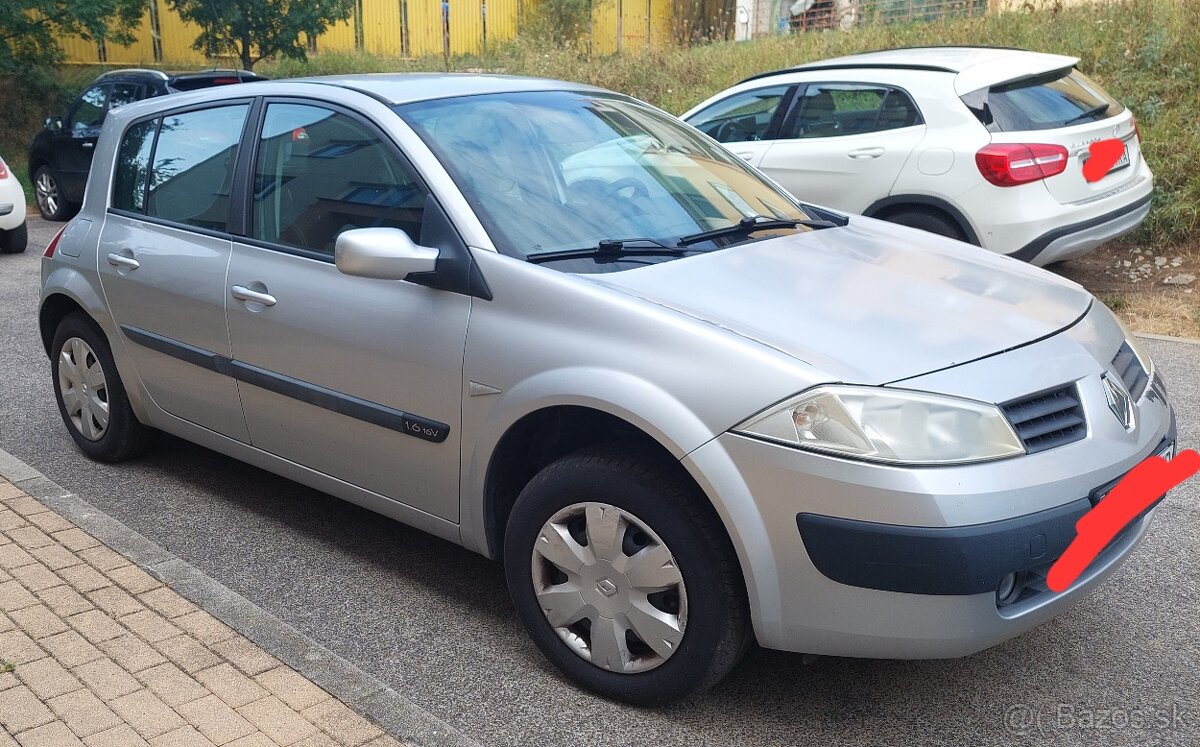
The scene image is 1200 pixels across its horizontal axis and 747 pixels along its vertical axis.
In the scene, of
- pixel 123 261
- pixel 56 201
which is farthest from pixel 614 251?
pixel 56 201

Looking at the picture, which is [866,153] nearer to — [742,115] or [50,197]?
[742,115]

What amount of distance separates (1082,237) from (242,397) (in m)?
5.37

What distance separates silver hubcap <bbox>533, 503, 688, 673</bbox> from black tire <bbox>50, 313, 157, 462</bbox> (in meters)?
2.63

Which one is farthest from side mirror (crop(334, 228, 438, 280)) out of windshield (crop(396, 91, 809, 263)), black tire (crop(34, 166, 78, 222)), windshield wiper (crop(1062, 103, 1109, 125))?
black tire (crop(34, 166, 78, 222))

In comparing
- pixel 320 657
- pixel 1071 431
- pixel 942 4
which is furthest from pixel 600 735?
pixel 942 4

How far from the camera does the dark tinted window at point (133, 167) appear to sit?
4.79 metres

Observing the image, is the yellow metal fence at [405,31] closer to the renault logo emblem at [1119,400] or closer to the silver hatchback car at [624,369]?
the silver hatchback car at [624,369]

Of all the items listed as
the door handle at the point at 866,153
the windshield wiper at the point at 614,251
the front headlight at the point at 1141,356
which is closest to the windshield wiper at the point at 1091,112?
the door handle at the point at 866,153

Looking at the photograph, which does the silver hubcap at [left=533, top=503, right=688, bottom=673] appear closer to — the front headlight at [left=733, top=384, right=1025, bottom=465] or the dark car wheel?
the front headlight at [left=733, top=384, right=1025, bottom=465]

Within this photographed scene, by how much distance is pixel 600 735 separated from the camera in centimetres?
301

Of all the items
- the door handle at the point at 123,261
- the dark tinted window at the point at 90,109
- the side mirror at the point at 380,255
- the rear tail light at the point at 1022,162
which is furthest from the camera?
the dark tinted window at the point at 90,109

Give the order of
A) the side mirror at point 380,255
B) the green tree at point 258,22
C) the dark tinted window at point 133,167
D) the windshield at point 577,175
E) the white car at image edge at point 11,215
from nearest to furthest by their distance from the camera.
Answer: the side mirror at point 380,255 < the windshield at point 577,175 < the dark tinted window at point 133,167 < the white car at image edge at point 11,215 < the green tree at point 258,22

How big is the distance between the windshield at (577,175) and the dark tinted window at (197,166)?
3.05 feet

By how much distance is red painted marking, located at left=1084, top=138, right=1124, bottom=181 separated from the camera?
23.4 feet
